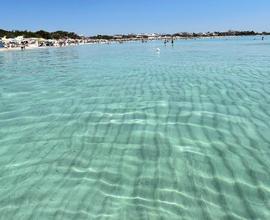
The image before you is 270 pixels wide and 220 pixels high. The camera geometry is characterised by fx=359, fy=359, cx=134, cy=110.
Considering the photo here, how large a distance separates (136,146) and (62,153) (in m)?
1.49

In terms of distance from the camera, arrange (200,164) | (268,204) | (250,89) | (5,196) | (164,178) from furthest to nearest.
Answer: (250,89), (200,164), (164,178), (5,196), (268,204)

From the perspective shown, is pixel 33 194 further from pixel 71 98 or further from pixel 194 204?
pixel 71 98

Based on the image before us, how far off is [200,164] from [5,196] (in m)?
3.27

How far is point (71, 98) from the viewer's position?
42.3 ft

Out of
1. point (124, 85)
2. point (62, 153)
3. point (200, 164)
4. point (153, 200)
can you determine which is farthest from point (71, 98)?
point (153, 200)

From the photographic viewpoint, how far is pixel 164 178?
19.2ft

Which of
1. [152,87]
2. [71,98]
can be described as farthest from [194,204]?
[152,87]

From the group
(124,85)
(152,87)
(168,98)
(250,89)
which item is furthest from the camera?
(124,85)

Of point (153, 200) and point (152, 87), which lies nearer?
point (153, 200)

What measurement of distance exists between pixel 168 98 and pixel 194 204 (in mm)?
6975

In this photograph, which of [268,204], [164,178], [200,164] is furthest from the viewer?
[200,164]

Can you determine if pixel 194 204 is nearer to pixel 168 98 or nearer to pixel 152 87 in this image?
pixel 168 98

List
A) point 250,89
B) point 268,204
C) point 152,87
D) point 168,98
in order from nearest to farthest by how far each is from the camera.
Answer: point 268,204
point 168,98
point 250,89
point 152,87

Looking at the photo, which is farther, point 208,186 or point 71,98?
point 71,98
